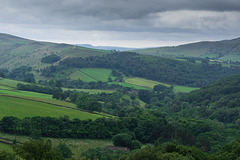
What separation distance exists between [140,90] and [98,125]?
8658 cm

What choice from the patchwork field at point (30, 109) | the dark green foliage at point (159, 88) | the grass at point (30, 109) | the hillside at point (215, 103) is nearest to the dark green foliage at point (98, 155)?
the grass at point (30, 109)

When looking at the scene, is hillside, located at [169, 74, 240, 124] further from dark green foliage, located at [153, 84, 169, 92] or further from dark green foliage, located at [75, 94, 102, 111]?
dark green foliage, located at [75, 94, 102, 111]

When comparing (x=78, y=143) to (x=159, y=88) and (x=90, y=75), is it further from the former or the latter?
(x=90, y=75)

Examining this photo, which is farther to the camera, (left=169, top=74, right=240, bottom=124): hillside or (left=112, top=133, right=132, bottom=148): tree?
(left=169, top=74, right=240, bottom=124): hillside

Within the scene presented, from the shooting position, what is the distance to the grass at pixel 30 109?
71750mm

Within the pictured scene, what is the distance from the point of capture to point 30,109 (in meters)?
76.9

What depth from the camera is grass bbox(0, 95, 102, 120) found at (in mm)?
71750

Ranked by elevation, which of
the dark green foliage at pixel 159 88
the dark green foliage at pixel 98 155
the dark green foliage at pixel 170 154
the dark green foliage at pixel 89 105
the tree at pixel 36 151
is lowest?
the dark green foliage at pixel 159 88

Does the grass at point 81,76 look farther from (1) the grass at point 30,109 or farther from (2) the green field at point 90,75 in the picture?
(1) the grass at point 30,109

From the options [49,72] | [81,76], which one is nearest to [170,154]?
[81,76]

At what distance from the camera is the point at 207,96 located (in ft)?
445

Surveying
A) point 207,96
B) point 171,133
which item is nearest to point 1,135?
point 171,133

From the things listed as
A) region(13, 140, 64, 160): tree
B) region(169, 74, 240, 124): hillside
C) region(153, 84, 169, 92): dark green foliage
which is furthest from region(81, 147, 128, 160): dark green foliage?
region(153, 84, 169, 92): dark green foliage

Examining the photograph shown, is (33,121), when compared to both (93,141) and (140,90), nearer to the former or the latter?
(93,141)
